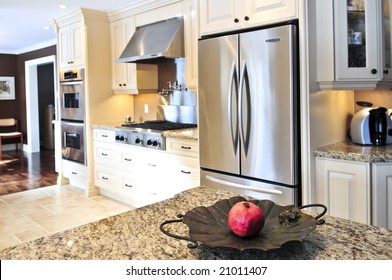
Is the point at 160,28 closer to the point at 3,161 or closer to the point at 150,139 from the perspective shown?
the point at 150,139

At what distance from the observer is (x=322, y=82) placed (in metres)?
2.48

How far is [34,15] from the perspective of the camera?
5.01 meters

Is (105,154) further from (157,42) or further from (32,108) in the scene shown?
(32,108)

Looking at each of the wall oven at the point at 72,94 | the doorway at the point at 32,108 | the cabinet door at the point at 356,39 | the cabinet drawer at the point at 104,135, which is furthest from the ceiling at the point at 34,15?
the cabinet door at the point at 356,39

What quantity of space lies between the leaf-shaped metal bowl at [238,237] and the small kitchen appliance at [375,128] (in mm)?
1744

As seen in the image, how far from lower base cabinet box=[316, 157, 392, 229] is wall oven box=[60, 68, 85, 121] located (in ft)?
11.2

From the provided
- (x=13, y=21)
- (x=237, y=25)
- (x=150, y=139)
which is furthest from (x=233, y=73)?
(x=13, y=21)

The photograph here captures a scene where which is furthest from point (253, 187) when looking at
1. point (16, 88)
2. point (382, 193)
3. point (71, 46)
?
point (16, 88)

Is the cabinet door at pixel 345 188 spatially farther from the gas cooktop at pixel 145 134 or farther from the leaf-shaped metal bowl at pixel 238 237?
the gas cooktop at pixel 145 134

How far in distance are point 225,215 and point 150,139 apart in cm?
281

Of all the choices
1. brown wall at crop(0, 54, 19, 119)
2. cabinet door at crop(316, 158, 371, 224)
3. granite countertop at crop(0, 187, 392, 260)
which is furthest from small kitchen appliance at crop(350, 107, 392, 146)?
brown wall at crop(0, 54, 19, 119)

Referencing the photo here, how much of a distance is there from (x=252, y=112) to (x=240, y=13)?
744mm

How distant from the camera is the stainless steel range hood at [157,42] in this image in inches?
147

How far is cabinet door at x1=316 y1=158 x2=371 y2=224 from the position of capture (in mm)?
2303
